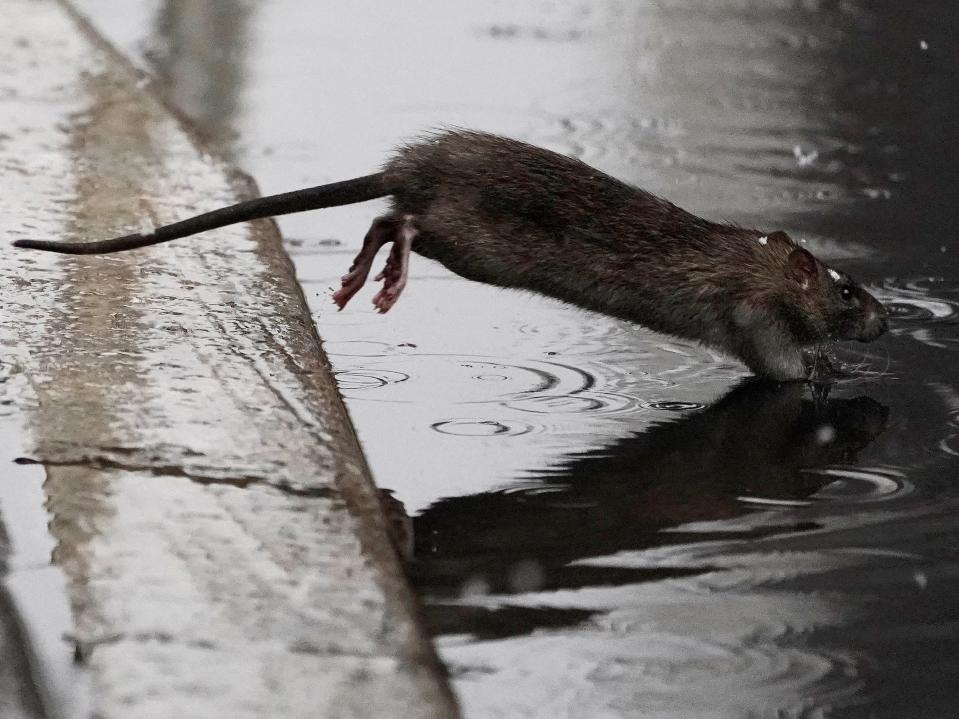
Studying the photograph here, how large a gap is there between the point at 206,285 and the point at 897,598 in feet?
7.55

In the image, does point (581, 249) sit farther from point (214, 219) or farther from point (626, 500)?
point (626, 500)

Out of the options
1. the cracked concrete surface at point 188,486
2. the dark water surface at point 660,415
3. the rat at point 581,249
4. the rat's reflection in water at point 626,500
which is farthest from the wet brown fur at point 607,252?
the cracked concrete surface at point 188,486

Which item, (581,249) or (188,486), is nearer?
(188,486)

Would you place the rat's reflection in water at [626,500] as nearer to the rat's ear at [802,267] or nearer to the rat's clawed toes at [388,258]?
the rat's ear at [802,267]

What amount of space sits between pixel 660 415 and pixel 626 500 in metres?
0.68

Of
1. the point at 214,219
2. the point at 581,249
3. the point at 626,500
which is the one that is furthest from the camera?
the point at 581,249

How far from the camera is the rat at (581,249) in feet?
15.2

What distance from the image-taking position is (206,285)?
190 inches

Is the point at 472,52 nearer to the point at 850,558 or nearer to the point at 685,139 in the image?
the point at 685,139

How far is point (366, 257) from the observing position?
4645 mm

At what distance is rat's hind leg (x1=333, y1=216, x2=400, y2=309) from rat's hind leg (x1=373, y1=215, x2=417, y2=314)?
0.02m

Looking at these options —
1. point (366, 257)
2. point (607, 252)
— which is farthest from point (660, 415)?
point (366, 257)

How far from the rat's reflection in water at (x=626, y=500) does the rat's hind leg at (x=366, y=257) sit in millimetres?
925

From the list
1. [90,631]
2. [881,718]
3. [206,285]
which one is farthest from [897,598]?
[206,285]
